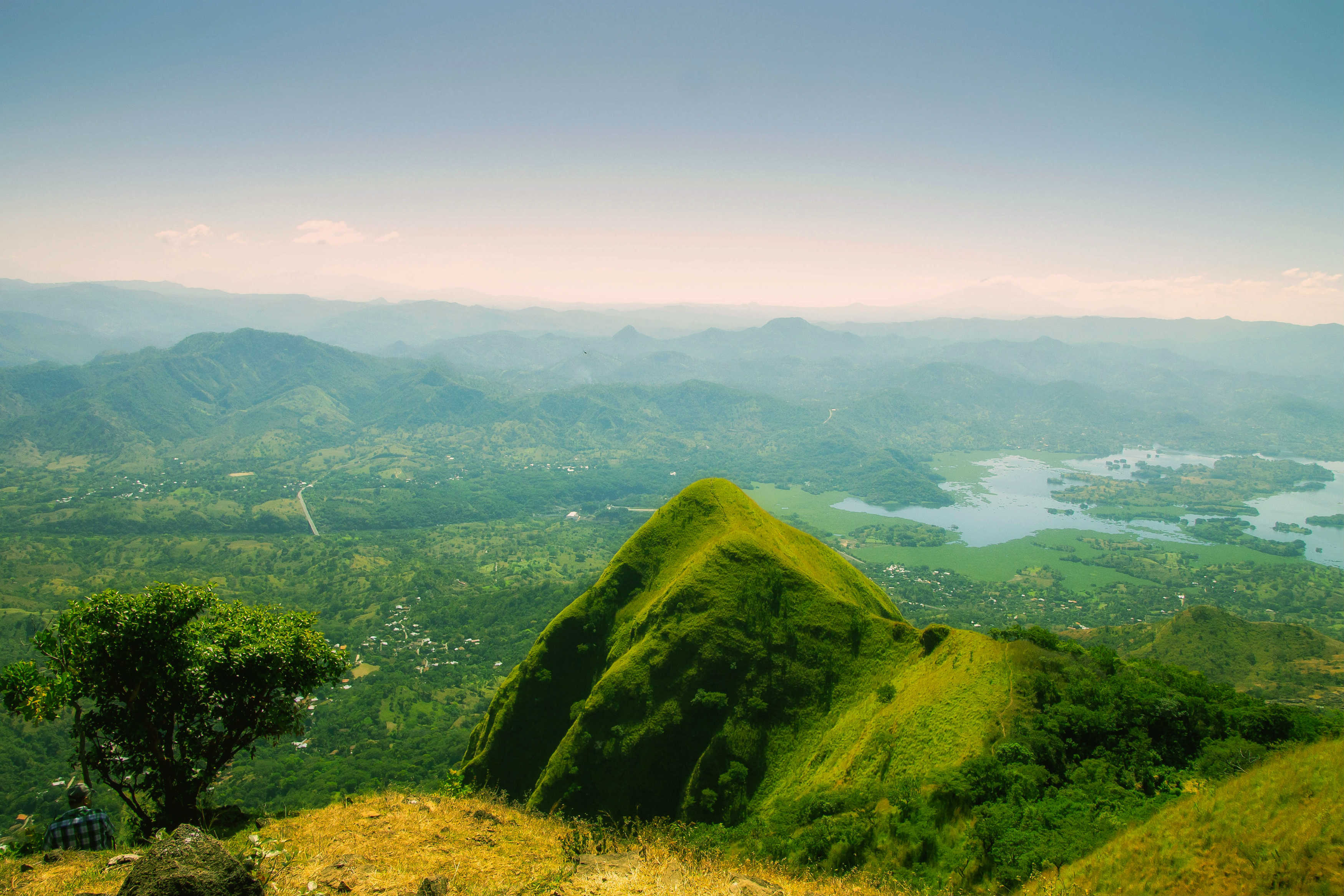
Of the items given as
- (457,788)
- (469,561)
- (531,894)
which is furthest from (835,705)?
(469,561)

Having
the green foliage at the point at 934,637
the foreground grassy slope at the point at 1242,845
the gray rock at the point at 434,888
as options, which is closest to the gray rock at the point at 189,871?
the gray rock at the point at 434,888

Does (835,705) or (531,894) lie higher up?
(531,894)

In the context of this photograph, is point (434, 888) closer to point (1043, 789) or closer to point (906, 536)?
point (1043, 789)

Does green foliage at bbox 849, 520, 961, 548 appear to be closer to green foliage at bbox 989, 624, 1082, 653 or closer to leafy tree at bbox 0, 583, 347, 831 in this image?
green foliage at bbox 989, 624, 1082, 653

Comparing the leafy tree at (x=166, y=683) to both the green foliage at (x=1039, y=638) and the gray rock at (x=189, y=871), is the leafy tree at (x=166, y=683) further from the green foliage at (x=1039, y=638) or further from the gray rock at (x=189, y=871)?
the green foliage at (x=1039, y=638)

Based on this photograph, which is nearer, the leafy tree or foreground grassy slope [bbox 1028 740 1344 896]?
foreground grassy slope [bbox 1028 740 1344 896]

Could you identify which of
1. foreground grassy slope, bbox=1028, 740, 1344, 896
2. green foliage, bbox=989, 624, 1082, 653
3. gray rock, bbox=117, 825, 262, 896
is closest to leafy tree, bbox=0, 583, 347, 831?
gray rock, bbox=117, 825, 262, 896

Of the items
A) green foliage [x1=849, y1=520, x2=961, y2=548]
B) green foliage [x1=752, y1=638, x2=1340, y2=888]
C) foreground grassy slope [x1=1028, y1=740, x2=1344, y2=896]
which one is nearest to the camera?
foreground grassy slope [x1=1028, y1=740, x2=1344, y2=896]

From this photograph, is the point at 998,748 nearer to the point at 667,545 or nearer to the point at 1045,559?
the point at 667,545
